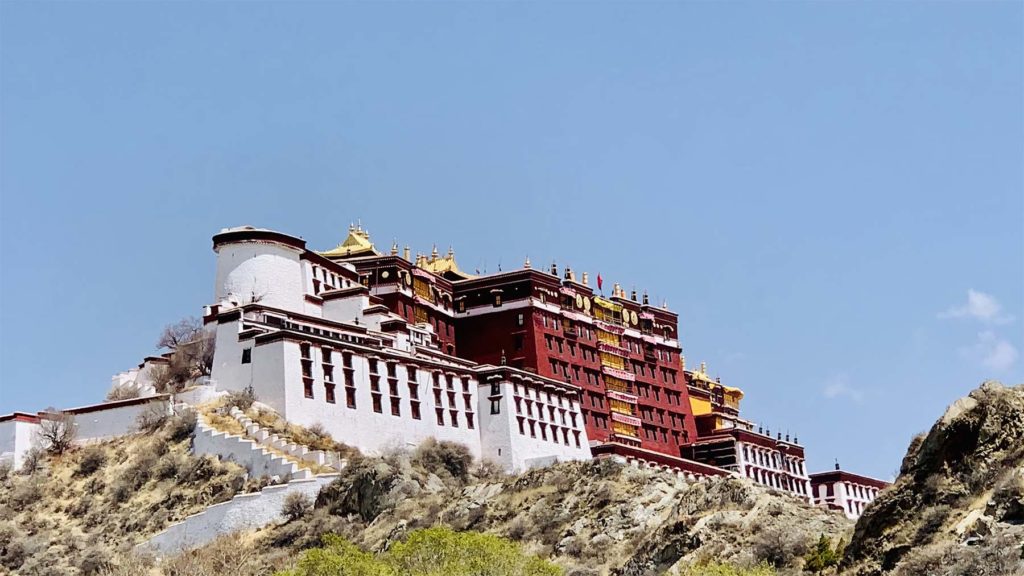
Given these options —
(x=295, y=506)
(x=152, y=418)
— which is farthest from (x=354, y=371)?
(x=295, y=506)

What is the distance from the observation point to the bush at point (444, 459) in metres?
73.0

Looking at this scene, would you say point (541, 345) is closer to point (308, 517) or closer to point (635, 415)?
point (635, 415)

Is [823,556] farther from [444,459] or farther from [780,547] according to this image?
[444,459]

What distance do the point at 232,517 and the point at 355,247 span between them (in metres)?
29.8

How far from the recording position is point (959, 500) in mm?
33500

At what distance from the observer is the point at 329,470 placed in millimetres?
67750

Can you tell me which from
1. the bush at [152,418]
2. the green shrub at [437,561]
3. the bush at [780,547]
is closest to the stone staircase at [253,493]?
the bush at [152,418]

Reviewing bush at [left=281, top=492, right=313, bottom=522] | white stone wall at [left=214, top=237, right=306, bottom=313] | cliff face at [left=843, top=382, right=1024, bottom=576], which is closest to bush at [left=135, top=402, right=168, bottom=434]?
white stone wall at [left=214, top=237, right=306, bottom=313]

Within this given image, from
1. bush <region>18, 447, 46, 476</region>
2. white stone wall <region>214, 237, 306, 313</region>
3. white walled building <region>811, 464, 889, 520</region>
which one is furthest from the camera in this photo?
white walled building <region>811, 464, 889, 520</region>

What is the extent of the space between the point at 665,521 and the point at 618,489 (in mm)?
8034

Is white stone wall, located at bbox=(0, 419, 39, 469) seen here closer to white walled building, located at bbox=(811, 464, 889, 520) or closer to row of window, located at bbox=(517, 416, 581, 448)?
row of window, located at bbox=(517, 416, 581, 448)

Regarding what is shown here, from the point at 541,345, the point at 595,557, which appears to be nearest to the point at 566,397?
the point at 541,345

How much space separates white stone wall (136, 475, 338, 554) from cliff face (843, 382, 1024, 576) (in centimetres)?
3514

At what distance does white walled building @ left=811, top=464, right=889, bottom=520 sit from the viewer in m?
106
